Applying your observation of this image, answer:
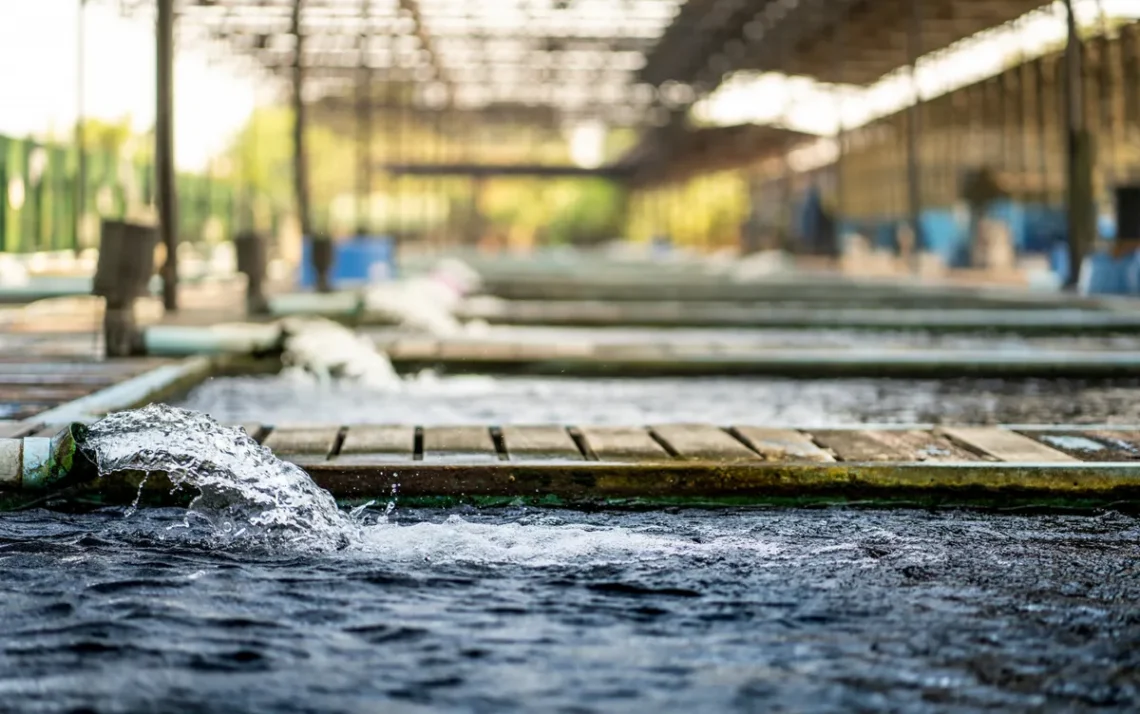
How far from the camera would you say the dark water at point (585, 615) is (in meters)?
2.47

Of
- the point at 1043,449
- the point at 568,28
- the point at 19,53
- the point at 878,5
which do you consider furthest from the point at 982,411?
the point at 568,28

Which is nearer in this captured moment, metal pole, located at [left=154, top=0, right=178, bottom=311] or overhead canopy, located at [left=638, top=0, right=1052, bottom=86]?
metal pole, located at [left=154, top=0, right=178, bottom=311]

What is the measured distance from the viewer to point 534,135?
168 feet

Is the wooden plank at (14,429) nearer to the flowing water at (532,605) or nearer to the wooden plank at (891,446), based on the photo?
the flowing water at (532,605)

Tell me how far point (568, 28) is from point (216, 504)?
19730 mm

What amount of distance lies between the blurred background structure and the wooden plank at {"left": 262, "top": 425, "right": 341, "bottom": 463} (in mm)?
5313

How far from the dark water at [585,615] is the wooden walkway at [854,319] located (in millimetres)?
6502

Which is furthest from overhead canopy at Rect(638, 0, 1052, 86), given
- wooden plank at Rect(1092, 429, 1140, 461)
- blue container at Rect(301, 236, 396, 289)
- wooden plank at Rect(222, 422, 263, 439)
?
wooden plank at Rect(222, 422, 263, 439)

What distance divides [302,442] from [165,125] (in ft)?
18.3

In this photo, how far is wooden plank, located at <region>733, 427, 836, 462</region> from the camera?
4352mm

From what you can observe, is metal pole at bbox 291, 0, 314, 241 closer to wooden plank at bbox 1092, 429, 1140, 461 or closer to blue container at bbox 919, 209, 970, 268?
blue container at bbox 919, 209, 970, 268

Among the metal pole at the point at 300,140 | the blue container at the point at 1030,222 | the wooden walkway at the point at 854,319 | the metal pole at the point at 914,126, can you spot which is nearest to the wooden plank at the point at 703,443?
the wooden walkway at the point at 854,319

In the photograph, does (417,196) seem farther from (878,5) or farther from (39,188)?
(39,188)

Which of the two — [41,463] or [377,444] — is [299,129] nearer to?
[377,444]
